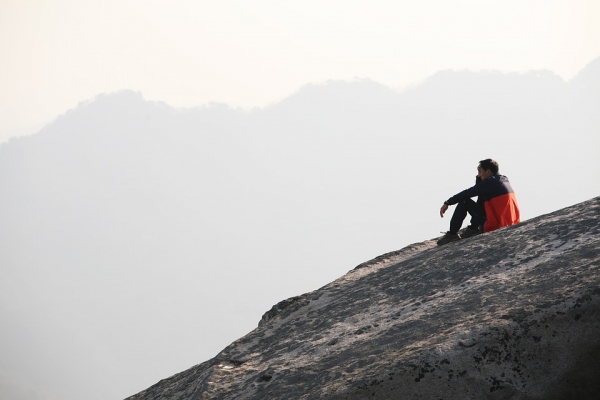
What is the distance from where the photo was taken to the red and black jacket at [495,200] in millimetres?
12500

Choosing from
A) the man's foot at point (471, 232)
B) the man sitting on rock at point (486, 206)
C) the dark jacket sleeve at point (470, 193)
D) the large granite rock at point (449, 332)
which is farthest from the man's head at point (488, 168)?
the large granite rock at point (449, 332)

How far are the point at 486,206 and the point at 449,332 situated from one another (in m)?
5.49

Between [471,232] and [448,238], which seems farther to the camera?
[471,232]

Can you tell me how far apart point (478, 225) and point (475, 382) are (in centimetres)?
621

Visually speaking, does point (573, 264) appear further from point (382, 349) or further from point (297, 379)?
point (297, 379)

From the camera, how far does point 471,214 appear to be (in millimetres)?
13086

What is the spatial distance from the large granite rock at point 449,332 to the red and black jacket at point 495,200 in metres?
1.63

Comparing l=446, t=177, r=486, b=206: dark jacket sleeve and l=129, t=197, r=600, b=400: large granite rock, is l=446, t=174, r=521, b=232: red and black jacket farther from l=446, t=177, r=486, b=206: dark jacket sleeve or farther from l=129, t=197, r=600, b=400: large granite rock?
l=129, t=197, r=600, b=400: large granite rock

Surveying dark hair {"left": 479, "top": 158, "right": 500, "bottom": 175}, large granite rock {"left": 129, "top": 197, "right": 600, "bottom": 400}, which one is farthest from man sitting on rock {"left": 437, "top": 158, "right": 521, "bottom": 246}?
large granite rock {"left": 129, "top": 197, "right": 600, "bottom": 400}

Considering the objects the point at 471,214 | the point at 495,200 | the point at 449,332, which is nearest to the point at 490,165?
the point at 495,200

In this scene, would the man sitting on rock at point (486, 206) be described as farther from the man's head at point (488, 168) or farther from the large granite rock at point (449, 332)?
the large granite rock at point (449, 332)

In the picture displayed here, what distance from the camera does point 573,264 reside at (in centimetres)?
825

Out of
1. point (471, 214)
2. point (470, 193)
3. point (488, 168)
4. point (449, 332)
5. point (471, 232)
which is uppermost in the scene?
point (488, 168)

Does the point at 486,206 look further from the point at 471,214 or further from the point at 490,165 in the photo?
the point at 490,165
